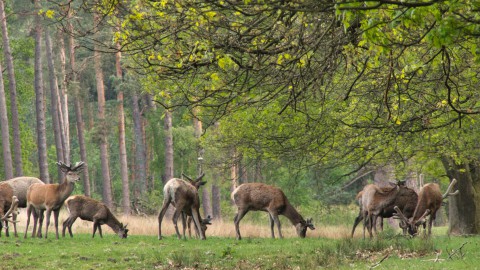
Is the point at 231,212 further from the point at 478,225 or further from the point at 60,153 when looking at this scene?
the point at 478,225

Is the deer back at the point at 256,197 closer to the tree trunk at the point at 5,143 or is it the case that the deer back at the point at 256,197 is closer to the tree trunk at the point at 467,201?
the tree trunk at the point at 467,201

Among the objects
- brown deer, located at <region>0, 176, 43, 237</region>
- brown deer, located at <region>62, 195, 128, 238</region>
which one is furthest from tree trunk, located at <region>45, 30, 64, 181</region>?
brown deer, located at <region>62, 195, 128, 238</region>

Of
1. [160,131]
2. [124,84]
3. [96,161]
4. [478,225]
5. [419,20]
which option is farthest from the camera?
[96,161]

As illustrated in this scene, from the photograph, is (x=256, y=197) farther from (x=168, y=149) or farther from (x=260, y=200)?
(x=168, y=149)

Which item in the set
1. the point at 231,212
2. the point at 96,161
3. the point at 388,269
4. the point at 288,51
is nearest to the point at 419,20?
the point at 288,51

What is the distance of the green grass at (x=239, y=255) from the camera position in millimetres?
16484

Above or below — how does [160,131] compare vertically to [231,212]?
above

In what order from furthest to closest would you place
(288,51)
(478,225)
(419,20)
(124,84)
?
(124,84)
(478,225)
(288,51)
(419,20)

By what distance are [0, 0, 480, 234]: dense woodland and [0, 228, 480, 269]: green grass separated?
229 centimetres

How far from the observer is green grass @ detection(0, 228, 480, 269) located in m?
16.5

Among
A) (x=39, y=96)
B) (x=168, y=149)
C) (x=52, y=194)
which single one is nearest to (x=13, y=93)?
(x=39, y=96)

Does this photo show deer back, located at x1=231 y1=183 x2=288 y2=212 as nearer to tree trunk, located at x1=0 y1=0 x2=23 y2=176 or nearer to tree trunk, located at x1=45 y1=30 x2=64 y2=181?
tree trunk, located at x1=0 y1=0 x2=23 y2=176

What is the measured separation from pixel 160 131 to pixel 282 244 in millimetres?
25200

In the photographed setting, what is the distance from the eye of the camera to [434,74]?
17.1 metres
